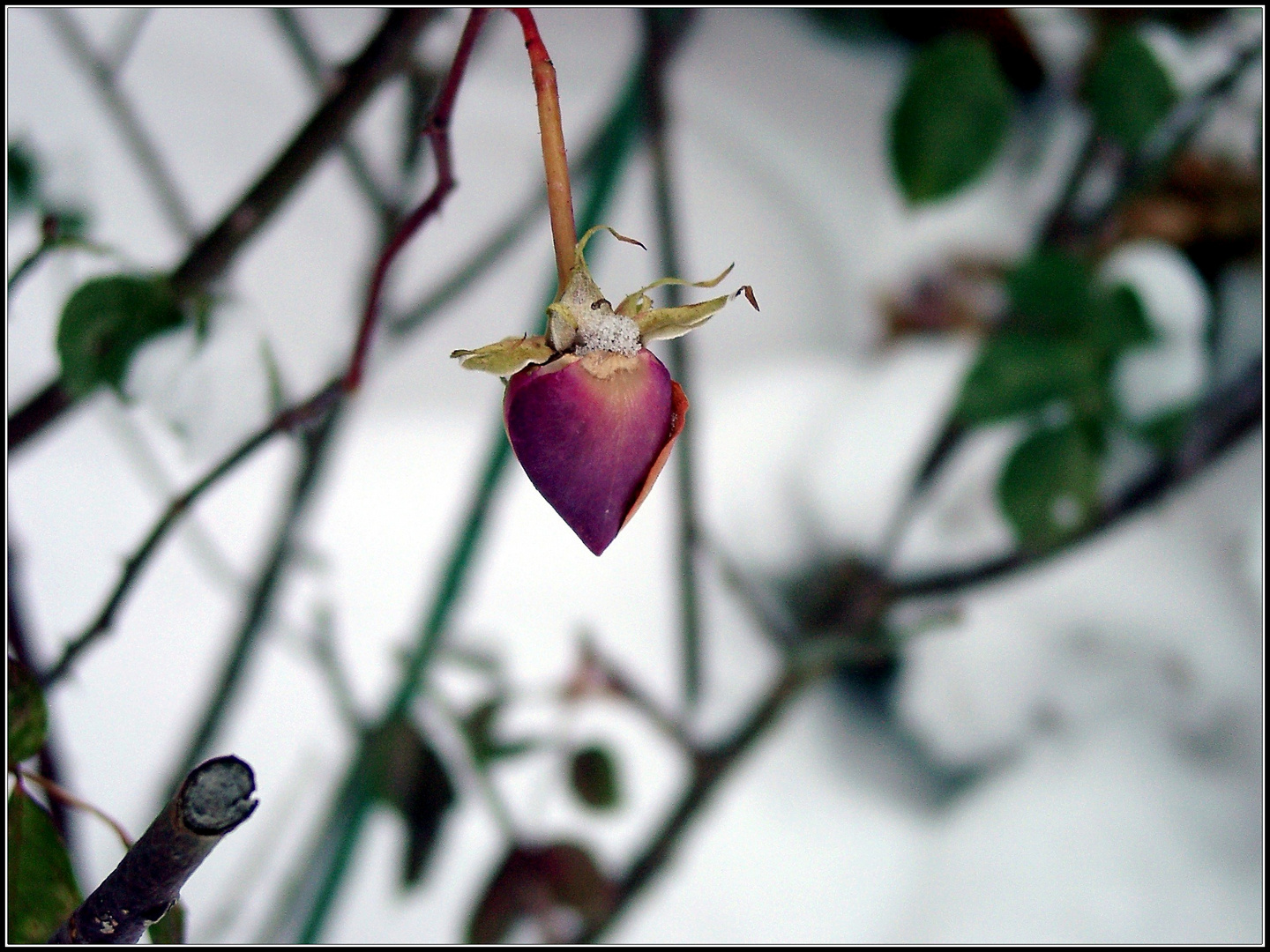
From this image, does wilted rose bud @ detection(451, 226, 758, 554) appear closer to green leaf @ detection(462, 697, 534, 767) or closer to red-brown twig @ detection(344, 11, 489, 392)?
red-brown twig @ detection(344, 11, 489, 392)

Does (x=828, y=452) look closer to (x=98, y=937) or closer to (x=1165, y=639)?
(x=1165, y=639)

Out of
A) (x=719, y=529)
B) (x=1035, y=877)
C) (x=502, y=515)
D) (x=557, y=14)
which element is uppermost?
(x=557, y=14)

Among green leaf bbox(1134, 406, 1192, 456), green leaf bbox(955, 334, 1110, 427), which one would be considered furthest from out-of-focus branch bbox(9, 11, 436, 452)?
green leaf bbox(1134, 406, 1192, 456)

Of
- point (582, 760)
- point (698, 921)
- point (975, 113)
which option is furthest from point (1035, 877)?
point (975, 113)

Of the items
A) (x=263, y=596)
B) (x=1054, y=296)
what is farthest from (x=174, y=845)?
(x=1054, y=296)

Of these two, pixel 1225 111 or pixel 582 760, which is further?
pixel 1225 111

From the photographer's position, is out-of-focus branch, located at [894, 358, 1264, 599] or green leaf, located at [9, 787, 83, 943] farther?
out-of-focus branch, located at [894, 358, 1264, 599]
